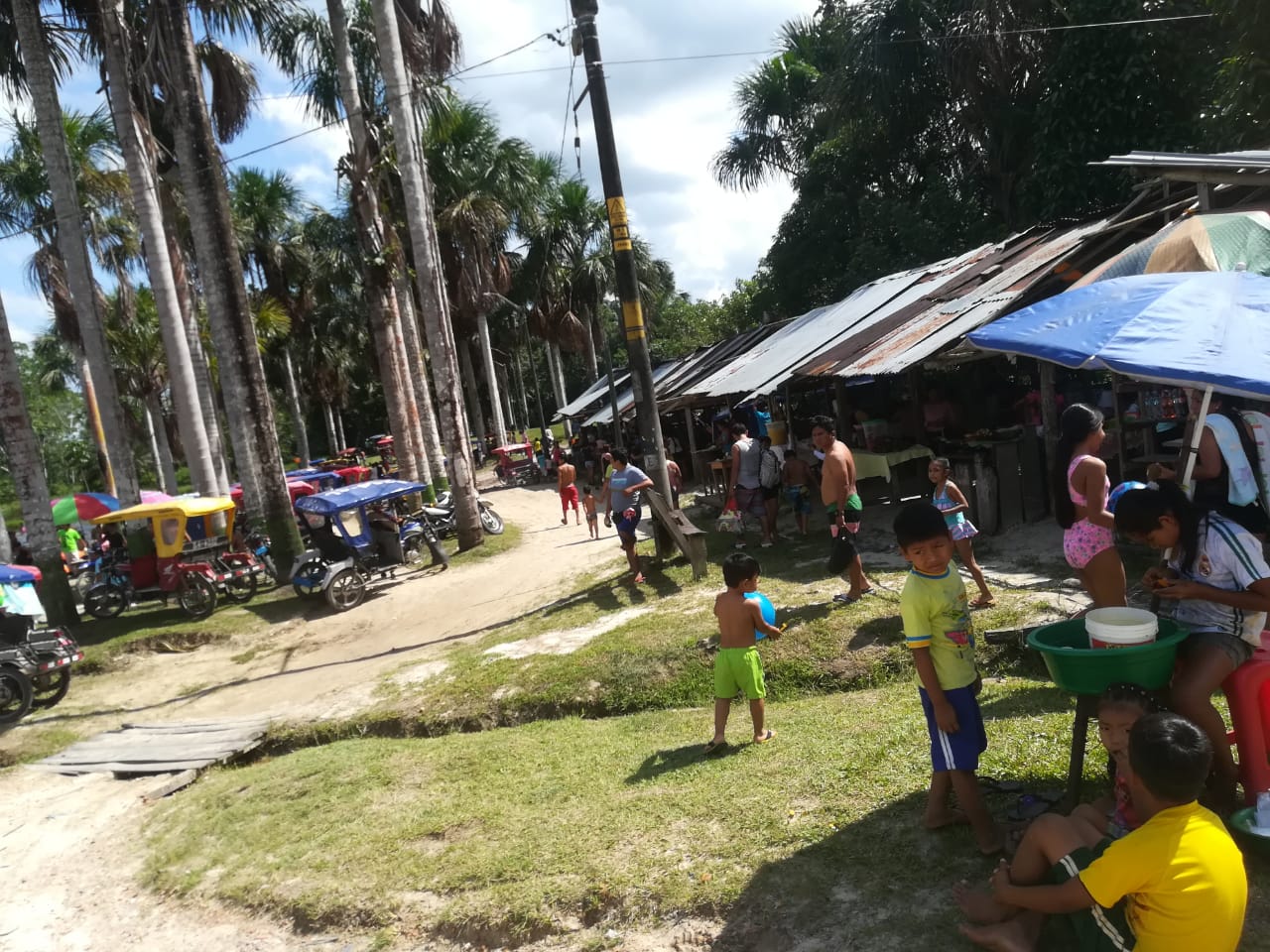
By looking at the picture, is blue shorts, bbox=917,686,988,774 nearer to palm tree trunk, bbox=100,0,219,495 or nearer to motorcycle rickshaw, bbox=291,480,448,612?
motorcycle rickshaw, bbox=291,480,448,612

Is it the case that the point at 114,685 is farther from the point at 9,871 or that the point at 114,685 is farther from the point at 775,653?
the point at 775,653

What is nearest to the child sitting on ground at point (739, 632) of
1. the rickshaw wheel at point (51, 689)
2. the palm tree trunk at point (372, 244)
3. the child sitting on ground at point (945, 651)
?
the child sitting on ground at point (945, 651)

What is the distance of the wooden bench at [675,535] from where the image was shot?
9.56 m

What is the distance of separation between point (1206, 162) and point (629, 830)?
620 centimetres

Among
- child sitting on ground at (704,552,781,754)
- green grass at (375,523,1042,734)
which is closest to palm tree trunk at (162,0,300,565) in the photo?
green grass at (375,523,1042,734)

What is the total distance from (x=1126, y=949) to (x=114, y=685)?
1148cm

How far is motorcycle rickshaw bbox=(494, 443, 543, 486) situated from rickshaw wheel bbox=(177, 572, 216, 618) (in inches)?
570

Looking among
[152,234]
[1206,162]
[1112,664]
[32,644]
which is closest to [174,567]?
[32,644]

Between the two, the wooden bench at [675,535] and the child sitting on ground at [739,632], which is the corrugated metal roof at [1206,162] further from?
the wooden bench at [675,535]

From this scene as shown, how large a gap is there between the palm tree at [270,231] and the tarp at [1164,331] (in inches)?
1144

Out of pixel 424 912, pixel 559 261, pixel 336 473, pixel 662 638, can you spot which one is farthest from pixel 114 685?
pixel 559 261

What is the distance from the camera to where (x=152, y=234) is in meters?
13.9

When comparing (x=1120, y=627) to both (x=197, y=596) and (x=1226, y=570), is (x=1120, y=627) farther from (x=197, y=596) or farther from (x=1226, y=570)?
(x=197, y=596)

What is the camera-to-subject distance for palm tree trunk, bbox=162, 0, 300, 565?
13.7 m
